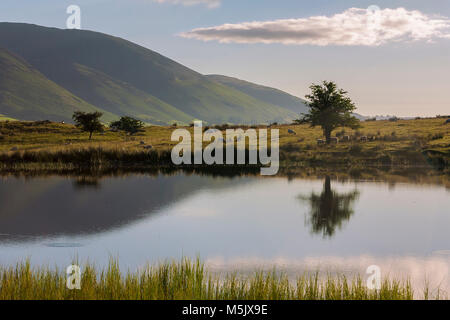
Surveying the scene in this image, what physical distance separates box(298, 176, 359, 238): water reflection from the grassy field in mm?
23500

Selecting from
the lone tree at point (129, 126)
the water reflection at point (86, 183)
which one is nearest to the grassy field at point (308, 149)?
the lone tree at point (129, 126)

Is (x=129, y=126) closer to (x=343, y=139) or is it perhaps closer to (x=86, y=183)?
(x=343, y=139)

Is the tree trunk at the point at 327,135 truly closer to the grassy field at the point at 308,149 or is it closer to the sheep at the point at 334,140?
the sheep at the point at 334,140

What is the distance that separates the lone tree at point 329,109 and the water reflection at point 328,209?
3000 centimetres

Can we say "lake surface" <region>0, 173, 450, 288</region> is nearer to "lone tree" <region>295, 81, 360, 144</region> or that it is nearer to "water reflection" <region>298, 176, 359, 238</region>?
"water reflection" <region>298, 176, 359, 238</region>

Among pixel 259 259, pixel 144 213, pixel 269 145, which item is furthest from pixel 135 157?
pixel 259 259

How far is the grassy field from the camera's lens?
64438 mm

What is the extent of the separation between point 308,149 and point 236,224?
43383 millimetres

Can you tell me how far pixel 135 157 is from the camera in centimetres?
6538

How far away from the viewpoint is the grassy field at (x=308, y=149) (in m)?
64.4

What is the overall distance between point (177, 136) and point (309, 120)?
2357 cm
